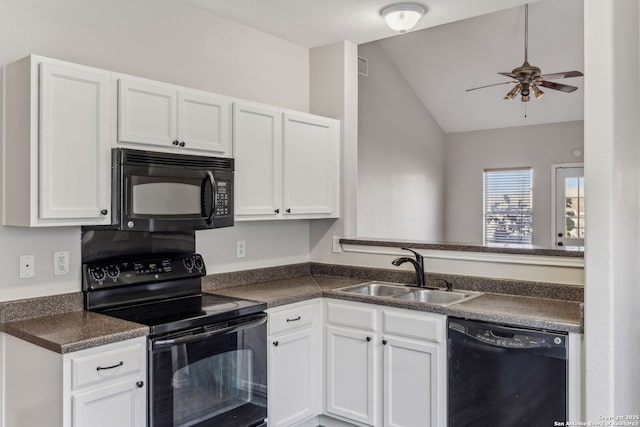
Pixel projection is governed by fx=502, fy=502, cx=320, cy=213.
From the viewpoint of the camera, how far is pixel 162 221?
8.04ft

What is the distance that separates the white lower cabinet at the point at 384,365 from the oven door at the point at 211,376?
1.69ft

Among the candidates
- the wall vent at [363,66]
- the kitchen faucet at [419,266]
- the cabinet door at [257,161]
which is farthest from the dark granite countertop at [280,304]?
the wall vent at [363,66]

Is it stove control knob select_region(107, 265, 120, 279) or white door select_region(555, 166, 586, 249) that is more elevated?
white door select_region(555, 166, 586, 249)

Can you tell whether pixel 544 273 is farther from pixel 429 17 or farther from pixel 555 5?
pixel 555 5

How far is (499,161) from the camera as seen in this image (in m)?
7.29

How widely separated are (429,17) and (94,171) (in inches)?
89.4

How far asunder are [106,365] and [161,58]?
1.75 m

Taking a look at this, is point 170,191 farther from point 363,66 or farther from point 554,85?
point 554,85

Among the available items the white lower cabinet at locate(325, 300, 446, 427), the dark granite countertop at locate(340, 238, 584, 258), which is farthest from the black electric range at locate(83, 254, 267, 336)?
the dark granite countertop at locate(340, 238, 584, 258)

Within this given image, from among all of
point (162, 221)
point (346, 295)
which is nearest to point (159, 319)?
point (162, 221)

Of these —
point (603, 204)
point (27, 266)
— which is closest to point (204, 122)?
point (27, 266)

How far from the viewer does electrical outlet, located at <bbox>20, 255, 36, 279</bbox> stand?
231cm

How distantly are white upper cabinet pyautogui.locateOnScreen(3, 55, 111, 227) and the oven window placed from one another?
131 mm

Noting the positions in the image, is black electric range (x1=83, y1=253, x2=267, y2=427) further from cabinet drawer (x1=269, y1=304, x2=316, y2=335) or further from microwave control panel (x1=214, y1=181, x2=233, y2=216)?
microwave control panel (x1=214, y1=181, x2=233, y2=216)
